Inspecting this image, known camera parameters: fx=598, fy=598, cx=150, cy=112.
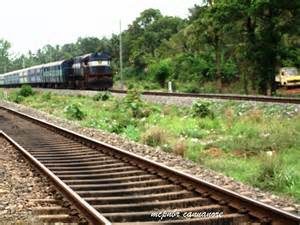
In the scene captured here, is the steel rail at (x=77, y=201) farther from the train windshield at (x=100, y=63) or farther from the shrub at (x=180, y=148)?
the train windshield at (x=100, y=63)

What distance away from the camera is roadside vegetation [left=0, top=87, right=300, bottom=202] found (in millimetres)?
11336

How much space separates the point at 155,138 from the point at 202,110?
6967 mm

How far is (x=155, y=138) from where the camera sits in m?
16.7

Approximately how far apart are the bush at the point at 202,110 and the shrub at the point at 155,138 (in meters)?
6.36

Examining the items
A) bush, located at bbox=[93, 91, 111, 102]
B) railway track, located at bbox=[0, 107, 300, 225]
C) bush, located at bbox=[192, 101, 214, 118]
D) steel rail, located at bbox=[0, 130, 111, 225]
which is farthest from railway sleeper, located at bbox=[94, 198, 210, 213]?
bush, located at bbox=[93, 91, 111, 102]

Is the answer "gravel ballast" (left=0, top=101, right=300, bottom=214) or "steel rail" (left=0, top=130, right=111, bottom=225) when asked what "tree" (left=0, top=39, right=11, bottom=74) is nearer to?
"gravel ballast" (left=0, top=101, right=300, bottom=214)

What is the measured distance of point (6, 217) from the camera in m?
7.72

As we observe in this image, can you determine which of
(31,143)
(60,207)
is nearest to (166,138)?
(31,143)

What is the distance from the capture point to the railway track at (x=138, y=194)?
7.29 metres

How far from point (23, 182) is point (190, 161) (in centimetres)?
396

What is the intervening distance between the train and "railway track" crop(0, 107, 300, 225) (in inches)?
1327

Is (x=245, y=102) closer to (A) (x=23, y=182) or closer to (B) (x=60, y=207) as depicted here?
(A) (x=23, y=182)

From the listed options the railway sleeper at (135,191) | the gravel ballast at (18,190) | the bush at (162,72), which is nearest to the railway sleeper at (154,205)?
the railway sleeper at (135,191)

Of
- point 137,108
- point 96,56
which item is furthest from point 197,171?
point 96,56
